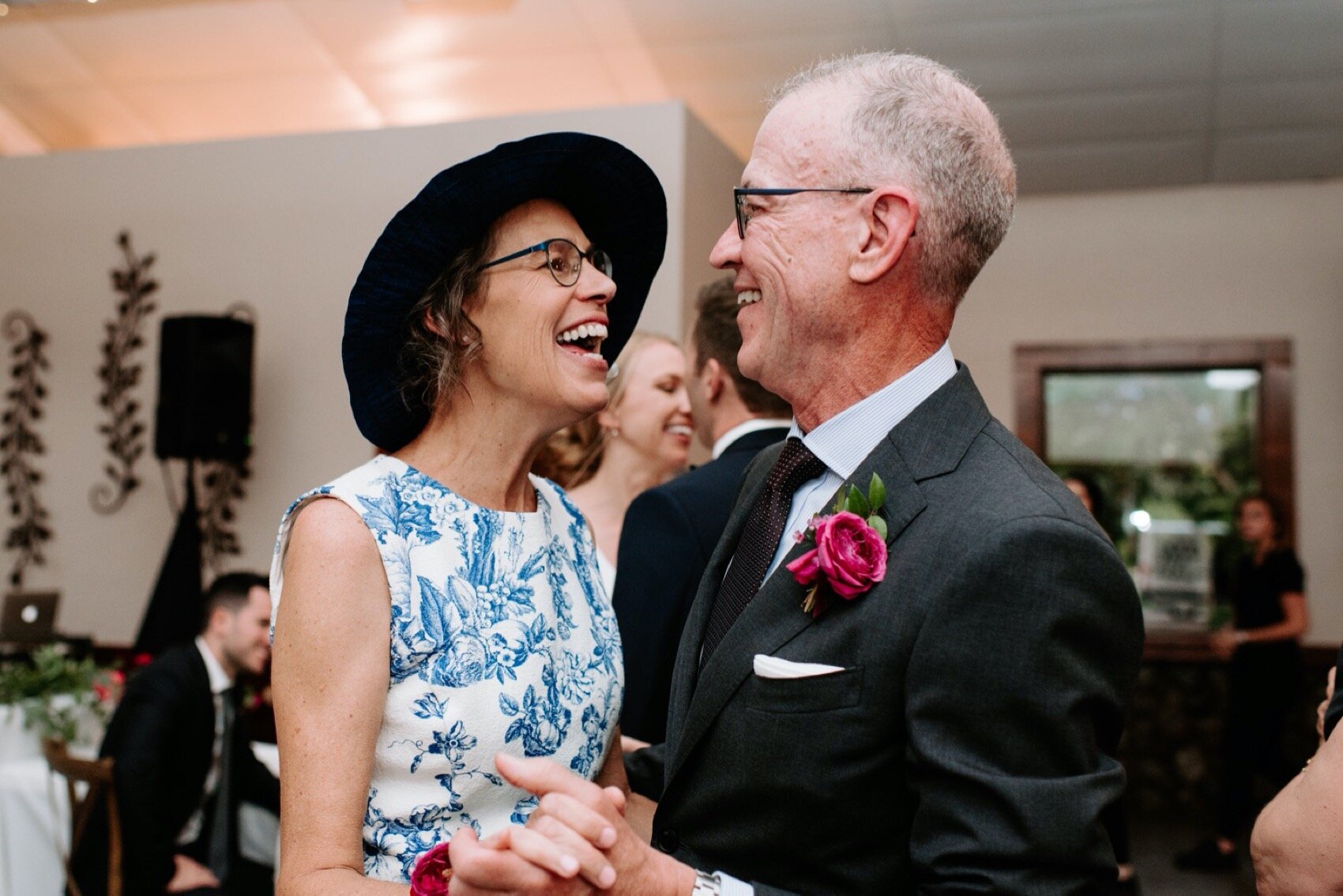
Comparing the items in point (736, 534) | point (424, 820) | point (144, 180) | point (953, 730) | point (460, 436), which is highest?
point (144, 180)

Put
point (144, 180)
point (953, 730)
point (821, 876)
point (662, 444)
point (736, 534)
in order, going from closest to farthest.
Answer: point (953, 730) → point (821, 876) → point (736, 534) → point (662, 444) → point (144, 180)

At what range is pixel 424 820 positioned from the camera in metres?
1.52

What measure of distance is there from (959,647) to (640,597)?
120cm

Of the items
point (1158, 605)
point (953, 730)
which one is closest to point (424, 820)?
point (953, 730)

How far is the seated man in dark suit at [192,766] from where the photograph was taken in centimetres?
331

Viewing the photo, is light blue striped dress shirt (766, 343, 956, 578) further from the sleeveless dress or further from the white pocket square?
the sleeveless dress

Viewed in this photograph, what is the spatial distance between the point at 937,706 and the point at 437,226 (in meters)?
0.90

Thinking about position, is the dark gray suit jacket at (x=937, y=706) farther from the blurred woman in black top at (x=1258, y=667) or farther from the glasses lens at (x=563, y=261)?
the blurred woman in black top at (x=1258, y=667)

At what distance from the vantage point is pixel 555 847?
1113 millimetres

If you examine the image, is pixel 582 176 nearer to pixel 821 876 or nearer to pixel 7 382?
pixel 821 876

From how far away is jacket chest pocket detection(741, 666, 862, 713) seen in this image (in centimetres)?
127

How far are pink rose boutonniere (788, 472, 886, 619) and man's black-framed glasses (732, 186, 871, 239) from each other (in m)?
0.37

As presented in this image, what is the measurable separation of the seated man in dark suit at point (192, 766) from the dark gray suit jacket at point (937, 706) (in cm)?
238

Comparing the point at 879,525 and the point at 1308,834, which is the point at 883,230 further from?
the point at 1308,834
